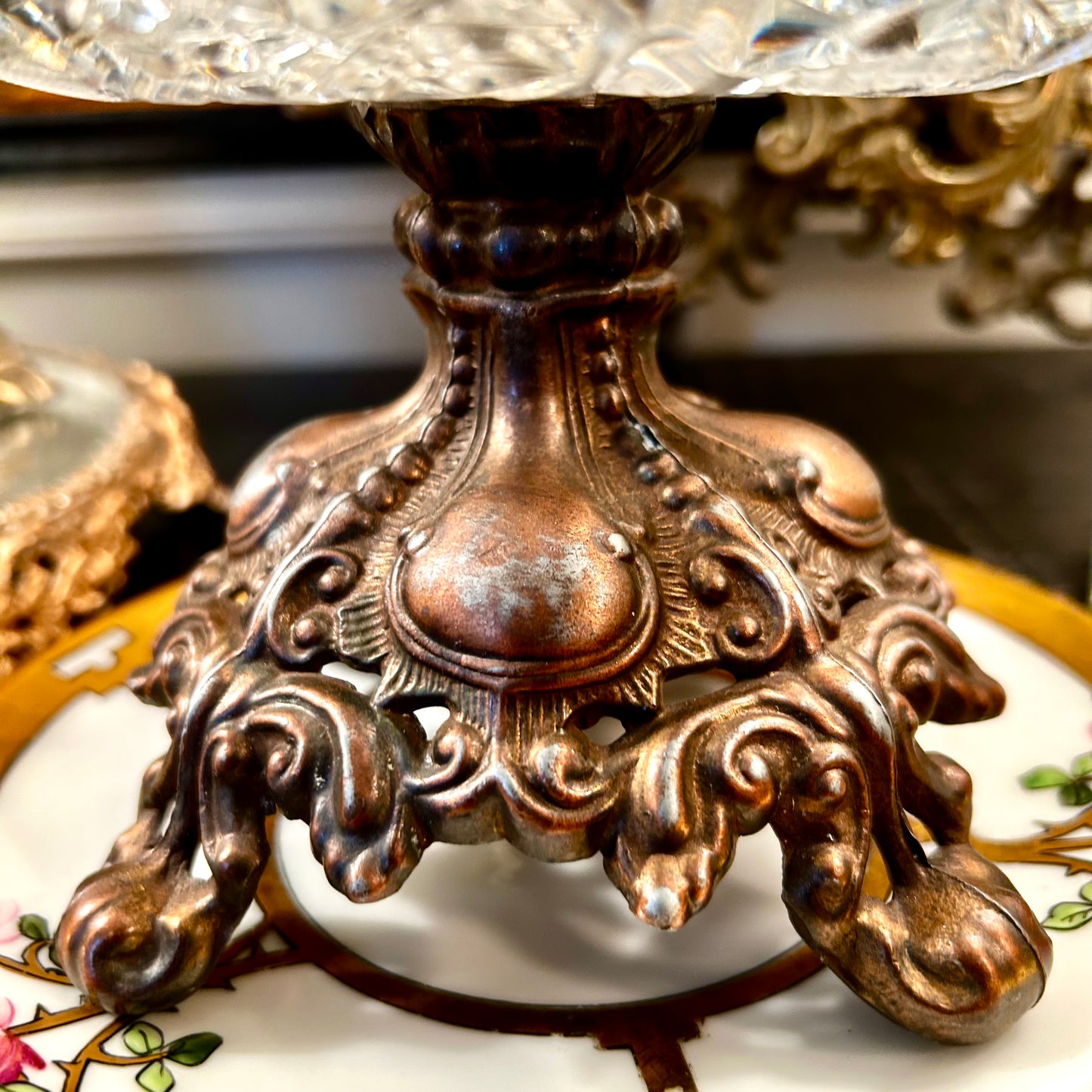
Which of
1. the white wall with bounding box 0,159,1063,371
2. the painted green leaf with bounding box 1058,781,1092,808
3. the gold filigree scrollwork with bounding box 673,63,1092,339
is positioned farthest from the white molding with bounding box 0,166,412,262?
the painted green leaf with bounding box 1058,781,1092,808

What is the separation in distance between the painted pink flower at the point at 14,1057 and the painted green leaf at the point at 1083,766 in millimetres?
359

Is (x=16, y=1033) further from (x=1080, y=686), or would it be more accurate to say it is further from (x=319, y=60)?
(x=1080, y=686)

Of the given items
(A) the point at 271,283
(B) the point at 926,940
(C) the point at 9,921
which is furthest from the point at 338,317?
(B) the point at 926,940

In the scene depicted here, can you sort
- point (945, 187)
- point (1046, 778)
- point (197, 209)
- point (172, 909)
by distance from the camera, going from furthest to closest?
point (197, 209), point (945, 187), point (1046, 778), point (172, 909)

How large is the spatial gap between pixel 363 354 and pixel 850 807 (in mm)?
742

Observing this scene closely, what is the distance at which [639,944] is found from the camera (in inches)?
14.1

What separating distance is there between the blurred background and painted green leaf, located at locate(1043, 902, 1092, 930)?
383 millimetres

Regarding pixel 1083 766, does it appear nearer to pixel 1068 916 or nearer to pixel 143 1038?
pixel 1068 916

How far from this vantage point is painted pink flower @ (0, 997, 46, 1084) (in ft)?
1.01

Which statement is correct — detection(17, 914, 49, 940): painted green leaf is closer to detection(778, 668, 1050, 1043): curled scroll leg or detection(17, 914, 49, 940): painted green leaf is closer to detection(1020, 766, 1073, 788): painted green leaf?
detection(778, 668, 1050, 1043): curled scroll leg

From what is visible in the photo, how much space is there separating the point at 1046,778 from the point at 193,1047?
1.01 ft

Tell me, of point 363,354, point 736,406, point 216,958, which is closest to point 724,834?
point 216,958

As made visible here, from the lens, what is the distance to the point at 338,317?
3.11 feet

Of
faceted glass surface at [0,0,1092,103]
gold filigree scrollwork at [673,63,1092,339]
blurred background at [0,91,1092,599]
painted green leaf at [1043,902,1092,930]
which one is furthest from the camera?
blurred background at [0,91,1092,599]
